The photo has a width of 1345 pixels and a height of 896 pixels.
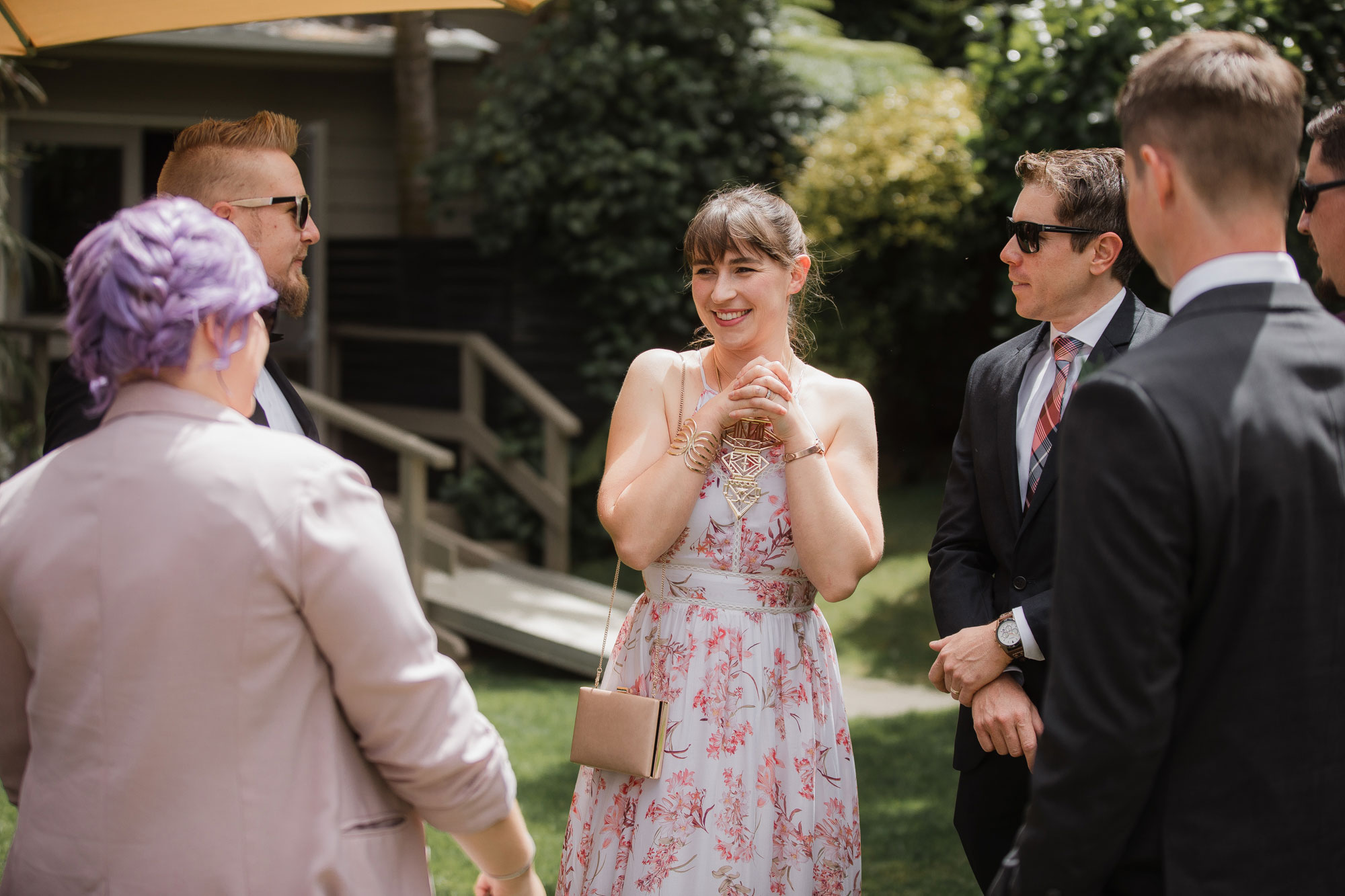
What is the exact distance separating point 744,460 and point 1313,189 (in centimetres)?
136

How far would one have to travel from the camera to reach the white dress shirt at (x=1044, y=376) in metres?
2.72

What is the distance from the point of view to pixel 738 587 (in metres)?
2.81

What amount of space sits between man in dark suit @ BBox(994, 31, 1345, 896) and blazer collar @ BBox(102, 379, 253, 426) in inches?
48.7

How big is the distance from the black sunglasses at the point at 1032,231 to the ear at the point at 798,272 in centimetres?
52

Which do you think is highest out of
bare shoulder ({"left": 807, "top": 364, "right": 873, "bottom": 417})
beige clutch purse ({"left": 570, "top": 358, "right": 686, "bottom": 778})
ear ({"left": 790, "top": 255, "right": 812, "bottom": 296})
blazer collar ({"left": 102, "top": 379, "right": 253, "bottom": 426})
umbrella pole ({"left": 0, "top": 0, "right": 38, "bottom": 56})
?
umbrella pole ({"left": 0, "top": 0, "right": 38, "bottom": 56})

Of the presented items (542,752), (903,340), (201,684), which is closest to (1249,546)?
(201,684)

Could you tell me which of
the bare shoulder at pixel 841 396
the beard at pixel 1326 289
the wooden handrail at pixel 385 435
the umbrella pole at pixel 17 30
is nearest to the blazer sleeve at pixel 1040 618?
the bare shoulder at pixel 841 396

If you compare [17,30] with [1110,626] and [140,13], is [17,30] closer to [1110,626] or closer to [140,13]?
[140,13]

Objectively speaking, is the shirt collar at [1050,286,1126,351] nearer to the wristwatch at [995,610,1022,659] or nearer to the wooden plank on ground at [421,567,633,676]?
the wristwatch at [995,610,1022,659]

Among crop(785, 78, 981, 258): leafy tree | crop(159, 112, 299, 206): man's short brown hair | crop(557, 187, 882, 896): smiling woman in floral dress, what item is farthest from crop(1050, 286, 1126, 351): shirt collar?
crop(785, 78, 981, 258): leafy tree

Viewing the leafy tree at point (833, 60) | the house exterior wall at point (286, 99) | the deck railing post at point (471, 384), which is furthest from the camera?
the leafy tree at point (833, 60)

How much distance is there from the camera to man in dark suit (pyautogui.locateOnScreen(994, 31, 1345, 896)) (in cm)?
161

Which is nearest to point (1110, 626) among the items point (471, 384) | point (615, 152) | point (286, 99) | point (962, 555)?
point (962, 555)

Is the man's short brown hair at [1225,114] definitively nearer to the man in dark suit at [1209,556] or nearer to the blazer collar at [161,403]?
the man in dark suit at [1209,556]
